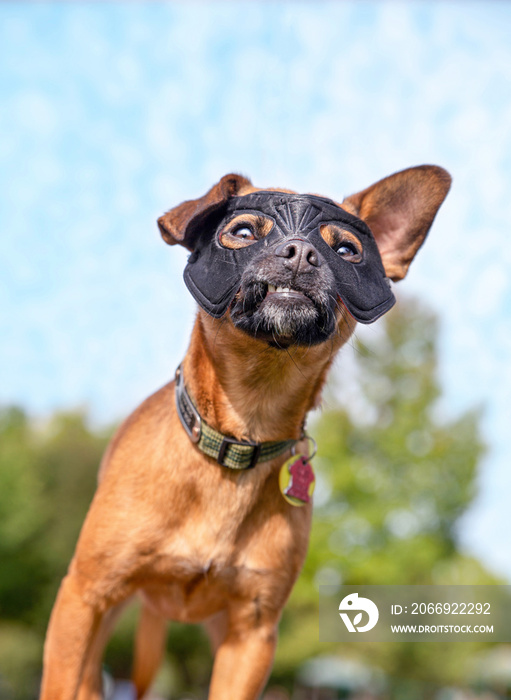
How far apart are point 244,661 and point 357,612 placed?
51.3 inches

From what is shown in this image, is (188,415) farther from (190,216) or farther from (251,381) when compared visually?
(190,216)

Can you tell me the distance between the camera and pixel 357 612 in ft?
16.2

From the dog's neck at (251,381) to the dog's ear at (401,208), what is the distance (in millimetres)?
593

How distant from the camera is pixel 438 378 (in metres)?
27.5

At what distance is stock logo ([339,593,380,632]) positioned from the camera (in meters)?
4.91

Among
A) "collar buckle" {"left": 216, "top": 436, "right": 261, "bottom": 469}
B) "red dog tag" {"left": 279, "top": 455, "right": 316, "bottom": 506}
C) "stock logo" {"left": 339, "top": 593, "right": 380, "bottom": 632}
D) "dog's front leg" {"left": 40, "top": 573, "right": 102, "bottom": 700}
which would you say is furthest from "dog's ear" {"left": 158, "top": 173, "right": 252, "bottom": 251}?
"stock logo" {"left": 339, "top": 593, "right": 380, "bottom": 632}

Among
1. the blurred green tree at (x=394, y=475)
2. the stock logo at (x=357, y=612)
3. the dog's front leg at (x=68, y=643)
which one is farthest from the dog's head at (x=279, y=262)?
the blurred green tree at (x=394, y=475)

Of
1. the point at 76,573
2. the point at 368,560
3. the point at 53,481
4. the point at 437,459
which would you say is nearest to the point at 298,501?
the point at 76,573

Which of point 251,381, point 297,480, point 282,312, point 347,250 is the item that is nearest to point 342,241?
point 347,250

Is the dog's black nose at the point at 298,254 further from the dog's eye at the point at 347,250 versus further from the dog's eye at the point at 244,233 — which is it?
the dog's eye at the point at 347,250

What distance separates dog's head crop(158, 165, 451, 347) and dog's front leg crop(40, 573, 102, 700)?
67.4 inches

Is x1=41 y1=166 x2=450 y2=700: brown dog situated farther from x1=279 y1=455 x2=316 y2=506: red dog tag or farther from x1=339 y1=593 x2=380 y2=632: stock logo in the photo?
x1=339 y1=593 x2=380 y2=632: stock logo

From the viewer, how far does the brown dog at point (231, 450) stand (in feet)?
11.0

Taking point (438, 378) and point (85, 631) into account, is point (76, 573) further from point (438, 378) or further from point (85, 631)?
point (438, 378)
